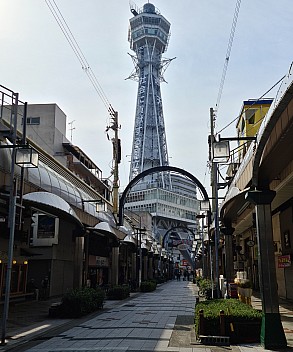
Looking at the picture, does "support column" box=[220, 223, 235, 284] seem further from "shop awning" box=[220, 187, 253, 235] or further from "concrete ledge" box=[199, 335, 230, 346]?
"concrete ledge" box=[199, 335, 230, 346]

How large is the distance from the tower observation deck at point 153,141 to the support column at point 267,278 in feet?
437

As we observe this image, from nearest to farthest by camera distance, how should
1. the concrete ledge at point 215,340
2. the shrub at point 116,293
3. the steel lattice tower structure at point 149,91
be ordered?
the concrete ledge at point 215,340 < the shrub at point 116,293 < the steel lattice tower structure at point 149,91

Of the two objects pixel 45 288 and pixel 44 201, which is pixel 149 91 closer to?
pixel 45 288

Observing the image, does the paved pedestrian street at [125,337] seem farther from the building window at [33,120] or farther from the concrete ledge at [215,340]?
the building window at [33,120]

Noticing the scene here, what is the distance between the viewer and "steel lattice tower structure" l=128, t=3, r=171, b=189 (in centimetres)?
16550

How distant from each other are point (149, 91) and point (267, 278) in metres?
165

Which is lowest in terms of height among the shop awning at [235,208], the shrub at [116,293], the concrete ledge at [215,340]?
the concrete ledge at [215,340]

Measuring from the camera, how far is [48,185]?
70.4 feet

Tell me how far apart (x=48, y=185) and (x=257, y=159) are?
12.7m

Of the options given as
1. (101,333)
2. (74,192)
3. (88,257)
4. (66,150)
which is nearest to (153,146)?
(66,150)

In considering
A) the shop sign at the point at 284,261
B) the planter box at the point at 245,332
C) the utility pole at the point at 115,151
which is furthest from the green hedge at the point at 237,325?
the utility pole at the point at 115,151

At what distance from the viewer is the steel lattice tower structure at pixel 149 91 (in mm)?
165500

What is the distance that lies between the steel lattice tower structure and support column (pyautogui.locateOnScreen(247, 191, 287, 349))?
146m

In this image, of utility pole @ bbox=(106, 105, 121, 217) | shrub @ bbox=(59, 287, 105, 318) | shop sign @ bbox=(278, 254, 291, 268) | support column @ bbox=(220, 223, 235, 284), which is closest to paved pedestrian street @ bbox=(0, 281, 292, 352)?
shrub @ bbox=(59, 287, 105, 318)
